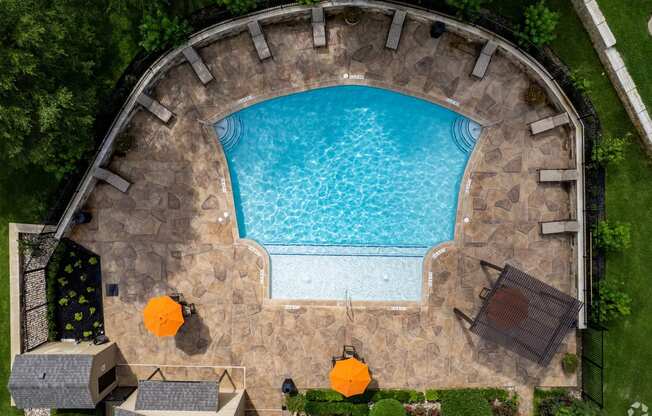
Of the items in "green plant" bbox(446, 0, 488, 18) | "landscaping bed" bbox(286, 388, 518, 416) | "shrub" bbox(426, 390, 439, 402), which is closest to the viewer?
"green plant" bbox(446, 0, 488, 18)

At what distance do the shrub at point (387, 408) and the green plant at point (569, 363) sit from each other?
351 inches

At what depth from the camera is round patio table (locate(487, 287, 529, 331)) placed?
1855 cm

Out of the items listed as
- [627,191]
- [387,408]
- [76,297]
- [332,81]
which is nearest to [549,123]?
[627,191]

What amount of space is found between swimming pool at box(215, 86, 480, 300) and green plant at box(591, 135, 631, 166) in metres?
5.83

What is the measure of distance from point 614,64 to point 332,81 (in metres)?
14.2

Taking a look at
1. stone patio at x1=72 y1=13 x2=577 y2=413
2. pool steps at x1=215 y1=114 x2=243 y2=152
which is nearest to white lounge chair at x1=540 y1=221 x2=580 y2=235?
stone patio at x1=72 y1=13 x2=577 y2=413

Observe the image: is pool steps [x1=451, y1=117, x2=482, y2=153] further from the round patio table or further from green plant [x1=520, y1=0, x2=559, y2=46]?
the round patio table

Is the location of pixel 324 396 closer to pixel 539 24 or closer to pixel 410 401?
pixel 410 401

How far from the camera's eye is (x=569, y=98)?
19.8 meters

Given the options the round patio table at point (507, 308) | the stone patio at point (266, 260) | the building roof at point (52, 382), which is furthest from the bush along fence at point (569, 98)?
the building roof at point (52, 382)

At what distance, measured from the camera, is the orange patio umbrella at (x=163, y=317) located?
62.4 ft

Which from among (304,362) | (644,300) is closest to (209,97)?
(304,362)

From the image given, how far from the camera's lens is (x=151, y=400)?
19109 mm

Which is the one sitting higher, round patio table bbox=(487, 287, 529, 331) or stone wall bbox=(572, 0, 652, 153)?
stone wall bbox=(572, 0, 652, 153)
